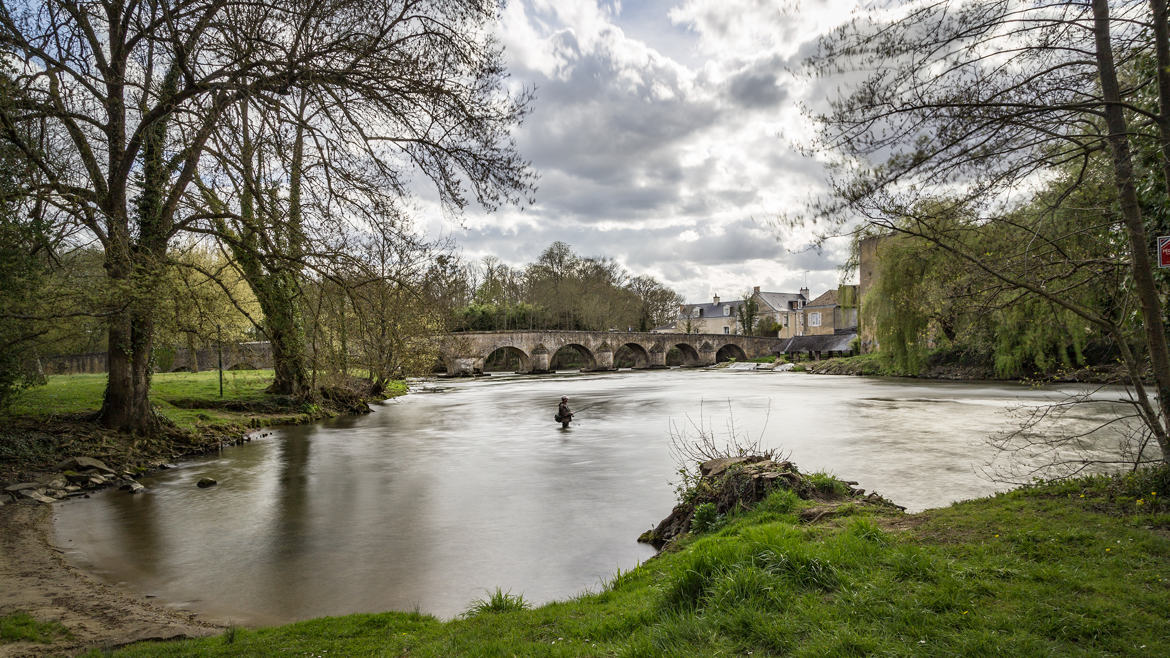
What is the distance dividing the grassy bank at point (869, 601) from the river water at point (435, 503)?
158 centimetres

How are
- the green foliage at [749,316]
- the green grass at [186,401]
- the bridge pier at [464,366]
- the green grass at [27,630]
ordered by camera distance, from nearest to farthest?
the green grass at [27,630], the green grass at [186,401], the bridge pier at [464,366], the green foliage at [749,316]

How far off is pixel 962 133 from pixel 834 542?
350 cm

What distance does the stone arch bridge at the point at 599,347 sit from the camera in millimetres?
48812

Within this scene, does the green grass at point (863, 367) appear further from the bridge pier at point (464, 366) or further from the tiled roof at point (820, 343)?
the bridge pier at point (464, 366)

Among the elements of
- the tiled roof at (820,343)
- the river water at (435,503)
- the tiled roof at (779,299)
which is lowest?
the river water at (435,503)

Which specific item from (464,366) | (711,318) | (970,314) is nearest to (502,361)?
(464,366)

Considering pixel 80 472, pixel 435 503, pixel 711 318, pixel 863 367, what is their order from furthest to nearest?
1. pixel 711 318
2. pixel 863 367
3. pixel 80 472
4. pixel 435 503

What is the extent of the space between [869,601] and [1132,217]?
3.90 meters

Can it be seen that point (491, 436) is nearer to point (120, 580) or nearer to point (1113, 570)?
point (120, 580)

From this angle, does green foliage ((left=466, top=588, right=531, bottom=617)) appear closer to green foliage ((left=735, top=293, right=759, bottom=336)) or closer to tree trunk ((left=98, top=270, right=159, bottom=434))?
tree trunk ((left=98, top=270, right=159, bottom=434))

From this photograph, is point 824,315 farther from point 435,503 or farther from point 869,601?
point 869,601

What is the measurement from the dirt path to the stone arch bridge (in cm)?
2366

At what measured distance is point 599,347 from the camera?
58.1m

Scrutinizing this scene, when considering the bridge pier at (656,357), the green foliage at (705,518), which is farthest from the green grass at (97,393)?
the bridge pier at (656,357)
